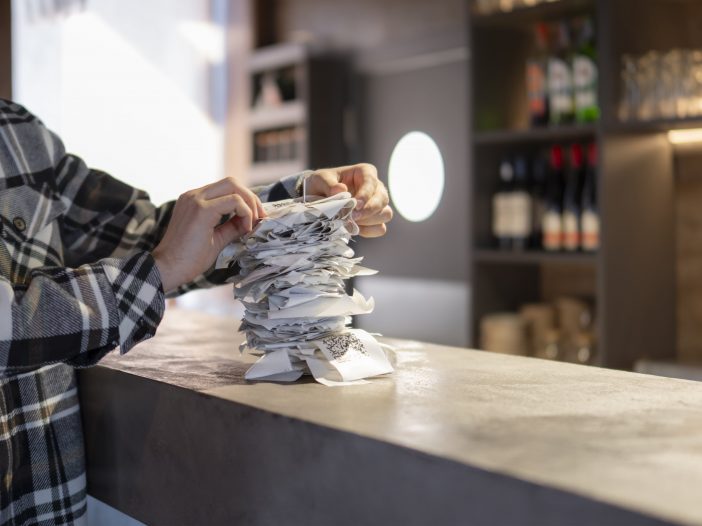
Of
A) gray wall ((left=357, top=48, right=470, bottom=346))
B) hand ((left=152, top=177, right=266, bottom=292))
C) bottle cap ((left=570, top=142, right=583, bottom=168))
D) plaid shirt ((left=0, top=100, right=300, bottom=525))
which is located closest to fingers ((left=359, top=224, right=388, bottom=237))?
plaid shirt ((left=0, top=100, right=300, bottom=525))

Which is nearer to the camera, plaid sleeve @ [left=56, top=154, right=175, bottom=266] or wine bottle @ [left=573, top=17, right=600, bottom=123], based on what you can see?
plaid sleeve @ [left=56, top=154, right=175, bottom=266]

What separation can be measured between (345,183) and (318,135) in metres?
2.92

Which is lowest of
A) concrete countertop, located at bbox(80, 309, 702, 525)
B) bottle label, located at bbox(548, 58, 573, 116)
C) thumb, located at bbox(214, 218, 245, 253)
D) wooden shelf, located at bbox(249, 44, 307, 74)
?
concrete countertop, located at bbox(80, 309, 702, 525)

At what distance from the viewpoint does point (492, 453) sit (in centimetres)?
67

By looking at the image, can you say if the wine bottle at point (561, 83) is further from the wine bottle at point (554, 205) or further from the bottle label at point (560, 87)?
the wine bottle at point (554, 205)

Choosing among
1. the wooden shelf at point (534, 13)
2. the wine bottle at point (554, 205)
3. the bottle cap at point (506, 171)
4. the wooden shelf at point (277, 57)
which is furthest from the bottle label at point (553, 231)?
the wooden shelf at point (277, 57)

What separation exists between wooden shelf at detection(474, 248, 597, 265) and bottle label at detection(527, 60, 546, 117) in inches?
20.0

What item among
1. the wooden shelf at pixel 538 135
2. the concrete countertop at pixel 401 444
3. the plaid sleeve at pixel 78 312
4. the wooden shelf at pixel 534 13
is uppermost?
the wooden shelf at pixel 534 13

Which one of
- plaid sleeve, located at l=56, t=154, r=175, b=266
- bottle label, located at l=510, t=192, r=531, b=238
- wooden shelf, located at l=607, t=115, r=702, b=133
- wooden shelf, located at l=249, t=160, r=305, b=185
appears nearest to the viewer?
plaid sleeve, located at l=56, t=154, r=175, b=266

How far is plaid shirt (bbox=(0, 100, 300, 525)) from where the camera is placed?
3.09 feet

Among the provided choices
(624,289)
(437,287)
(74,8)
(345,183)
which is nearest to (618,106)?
(624,289)

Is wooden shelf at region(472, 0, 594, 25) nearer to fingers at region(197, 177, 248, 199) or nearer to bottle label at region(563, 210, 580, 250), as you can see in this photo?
bottle label at region(563, 210, 580, 250)

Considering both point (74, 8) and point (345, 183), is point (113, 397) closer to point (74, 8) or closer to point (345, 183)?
point (345, 183)

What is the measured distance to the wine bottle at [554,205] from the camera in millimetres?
2922
